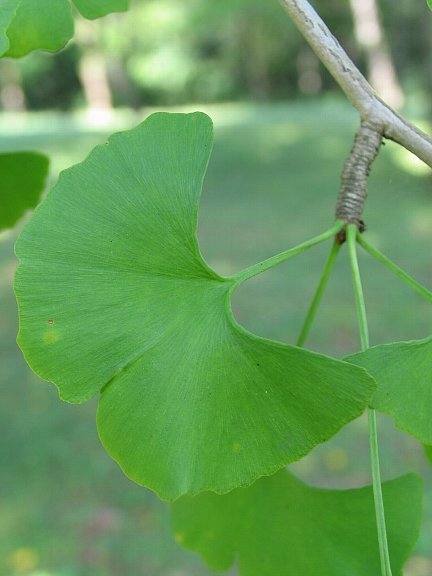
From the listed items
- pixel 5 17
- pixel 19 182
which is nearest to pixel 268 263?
pixel 5 17

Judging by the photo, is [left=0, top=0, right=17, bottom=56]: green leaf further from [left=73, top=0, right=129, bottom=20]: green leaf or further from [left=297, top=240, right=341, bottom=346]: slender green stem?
[left=297, top=240, right=341, bottom=346]: slender green stem

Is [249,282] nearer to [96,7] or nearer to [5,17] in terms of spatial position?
[96,7]

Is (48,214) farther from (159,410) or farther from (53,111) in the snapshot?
(53,111)

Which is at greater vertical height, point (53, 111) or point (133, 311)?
point (133, 311)

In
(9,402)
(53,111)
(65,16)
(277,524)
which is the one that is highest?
(65,16)

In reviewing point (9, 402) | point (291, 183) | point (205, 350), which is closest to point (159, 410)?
point (205, 350)
